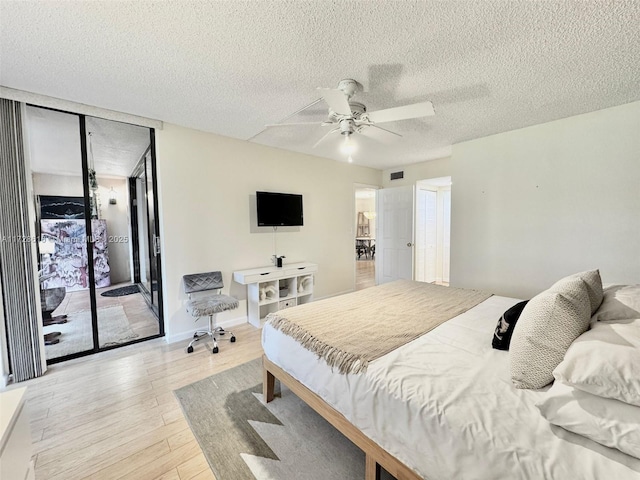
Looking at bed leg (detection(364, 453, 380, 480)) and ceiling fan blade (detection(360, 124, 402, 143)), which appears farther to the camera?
ceiling fan blade (detection(360, 124, 402, 143))

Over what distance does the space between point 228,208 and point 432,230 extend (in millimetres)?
4318

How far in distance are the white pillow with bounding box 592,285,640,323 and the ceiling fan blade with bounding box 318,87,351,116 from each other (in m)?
1.88

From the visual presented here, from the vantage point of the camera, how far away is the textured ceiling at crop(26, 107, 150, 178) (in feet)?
8.32

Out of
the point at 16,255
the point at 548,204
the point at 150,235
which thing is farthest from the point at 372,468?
the point at 150,235

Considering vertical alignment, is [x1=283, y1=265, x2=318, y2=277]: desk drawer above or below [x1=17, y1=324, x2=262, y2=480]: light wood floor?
above

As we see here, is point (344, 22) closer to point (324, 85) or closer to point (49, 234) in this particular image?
point (324, 85)

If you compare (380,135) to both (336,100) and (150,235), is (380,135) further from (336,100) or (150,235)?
(150,235)

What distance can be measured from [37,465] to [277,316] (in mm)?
1578

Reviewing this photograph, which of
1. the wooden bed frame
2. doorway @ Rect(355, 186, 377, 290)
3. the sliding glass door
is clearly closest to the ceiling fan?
the wooden bed frame

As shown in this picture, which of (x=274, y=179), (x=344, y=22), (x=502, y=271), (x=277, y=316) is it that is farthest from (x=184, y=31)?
(x=502, y=271)

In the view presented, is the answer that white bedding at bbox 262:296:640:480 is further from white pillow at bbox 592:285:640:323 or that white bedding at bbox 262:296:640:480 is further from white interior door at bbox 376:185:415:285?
white interior door at bbox 376:185:415:285

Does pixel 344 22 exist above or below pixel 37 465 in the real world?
above

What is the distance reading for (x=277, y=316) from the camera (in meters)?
1.98

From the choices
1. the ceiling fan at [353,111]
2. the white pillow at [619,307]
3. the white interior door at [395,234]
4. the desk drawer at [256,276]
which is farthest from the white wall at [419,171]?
the white pillow at [619,307]
